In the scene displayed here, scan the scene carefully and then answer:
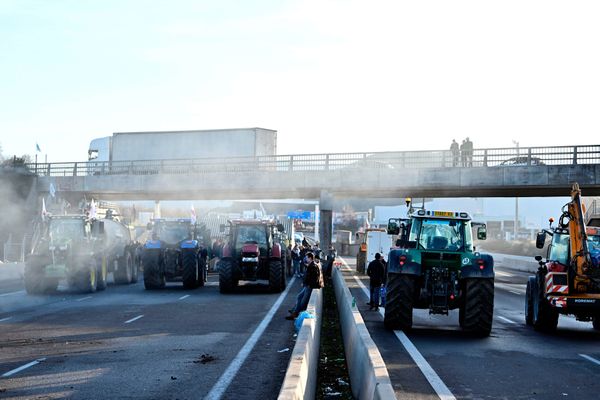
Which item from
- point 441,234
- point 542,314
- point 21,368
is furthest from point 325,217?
point 21,368

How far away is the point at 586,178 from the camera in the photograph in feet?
117

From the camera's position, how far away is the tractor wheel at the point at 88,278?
26453 mm

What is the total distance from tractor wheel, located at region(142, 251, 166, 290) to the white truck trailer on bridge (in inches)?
731

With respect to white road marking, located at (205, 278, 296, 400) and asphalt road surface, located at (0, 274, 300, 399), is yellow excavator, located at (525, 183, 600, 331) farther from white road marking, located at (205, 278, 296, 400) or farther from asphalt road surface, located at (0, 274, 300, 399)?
white road marking, located at (205, 278, 296, 400)

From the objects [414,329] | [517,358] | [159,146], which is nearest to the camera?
[517,358]

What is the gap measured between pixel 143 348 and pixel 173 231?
1741 cm

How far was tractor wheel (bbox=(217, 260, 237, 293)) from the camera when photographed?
2709 cm

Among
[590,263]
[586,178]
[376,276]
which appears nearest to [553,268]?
[590,263]

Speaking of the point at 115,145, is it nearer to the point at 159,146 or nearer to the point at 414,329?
the point at 159,146

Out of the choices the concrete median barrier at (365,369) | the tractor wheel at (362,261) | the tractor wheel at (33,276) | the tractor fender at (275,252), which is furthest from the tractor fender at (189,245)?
the tractor wheel at (362,261)

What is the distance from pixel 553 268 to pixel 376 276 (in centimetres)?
593

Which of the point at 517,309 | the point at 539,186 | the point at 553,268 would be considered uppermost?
the point at 539,186

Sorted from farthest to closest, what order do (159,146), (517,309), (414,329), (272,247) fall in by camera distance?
(159,146) < (272,247) < (517,309) < (414,329)

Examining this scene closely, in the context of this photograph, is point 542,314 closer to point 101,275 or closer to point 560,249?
point 560,249
